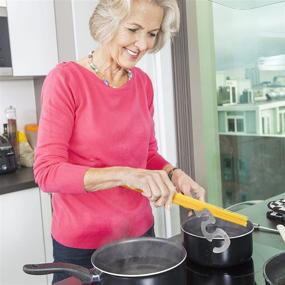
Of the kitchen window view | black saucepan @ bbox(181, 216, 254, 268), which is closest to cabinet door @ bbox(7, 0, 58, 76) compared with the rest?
the kitchen window view

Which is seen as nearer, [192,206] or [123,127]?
[192,206]

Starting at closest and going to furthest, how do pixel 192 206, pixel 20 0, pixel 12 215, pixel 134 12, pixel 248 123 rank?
1. pixel 192 206
2. pixel 134 12
3. pixel 12 215
4. pixel 20 0
5. pixel 248 123

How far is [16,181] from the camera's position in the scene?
184cm

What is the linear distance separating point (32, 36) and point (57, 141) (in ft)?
4.60

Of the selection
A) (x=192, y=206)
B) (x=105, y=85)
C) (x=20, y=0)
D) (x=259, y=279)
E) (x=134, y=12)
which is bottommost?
(x=259, y=279)

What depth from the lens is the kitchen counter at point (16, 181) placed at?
5.82ft

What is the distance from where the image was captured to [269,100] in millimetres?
2143

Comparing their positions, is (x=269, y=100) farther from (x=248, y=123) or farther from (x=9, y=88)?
(x=9, y=88)

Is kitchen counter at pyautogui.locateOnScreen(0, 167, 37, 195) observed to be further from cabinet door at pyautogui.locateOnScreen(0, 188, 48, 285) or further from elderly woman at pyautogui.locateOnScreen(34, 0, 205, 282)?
elderly woman at pyautogui.locateOnScreen(34, 0, 205, 282)

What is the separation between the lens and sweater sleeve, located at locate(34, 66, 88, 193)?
0.82 metres

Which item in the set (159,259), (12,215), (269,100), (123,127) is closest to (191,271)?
(159,259)

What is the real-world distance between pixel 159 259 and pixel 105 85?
1.57 ft

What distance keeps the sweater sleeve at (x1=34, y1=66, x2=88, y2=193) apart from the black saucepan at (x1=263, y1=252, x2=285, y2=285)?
1.29 feet

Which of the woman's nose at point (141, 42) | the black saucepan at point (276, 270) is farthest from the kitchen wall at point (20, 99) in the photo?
the black saucepan at point (276, 270)
